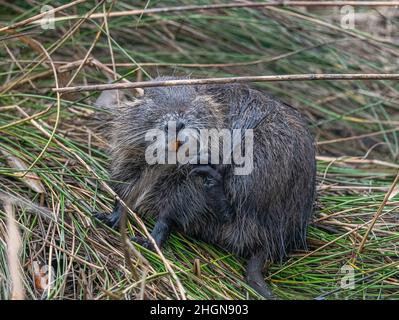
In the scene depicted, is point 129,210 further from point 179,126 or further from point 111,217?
point 179,126

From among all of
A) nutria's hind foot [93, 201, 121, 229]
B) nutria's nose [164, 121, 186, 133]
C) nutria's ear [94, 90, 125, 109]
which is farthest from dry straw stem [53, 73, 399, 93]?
nutria's ear [94, 90, 125, 109]

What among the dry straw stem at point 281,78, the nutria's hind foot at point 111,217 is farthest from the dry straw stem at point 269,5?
the nutria's hind foot at point 111,217

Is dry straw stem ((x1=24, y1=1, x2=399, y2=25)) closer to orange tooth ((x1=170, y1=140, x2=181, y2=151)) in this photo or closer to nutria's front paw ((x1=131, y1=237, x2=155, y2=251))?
orange tooth ((x1=170, y1=140, x2=181, y2=151))

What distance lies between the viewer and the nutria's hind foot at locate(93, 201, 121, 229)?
3820 mm

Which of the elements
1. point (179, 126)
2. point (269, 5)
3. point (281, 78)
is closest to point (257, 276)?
point (179, 126)

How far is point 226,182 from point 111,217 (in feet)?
2.04

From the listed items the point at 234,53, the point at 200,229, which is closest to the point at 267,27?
the point at 234,53

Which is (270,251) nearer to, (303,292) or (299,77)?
(303,292)

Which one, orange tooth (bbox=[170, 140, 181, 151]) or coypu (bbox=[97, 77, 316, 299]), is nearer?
orange tooth (bbox=[170, 140, 181, 151])

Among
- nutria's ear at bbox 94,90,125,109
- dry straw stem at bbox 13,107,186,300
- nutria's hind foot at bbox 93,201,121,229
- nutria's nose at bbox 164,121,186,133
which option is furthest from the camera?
nutria's ear at bbox 94,90,125,109

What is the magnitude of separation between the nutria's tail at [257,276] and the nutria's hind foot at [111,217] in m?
0.71

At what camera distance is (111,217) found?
12.6 ft

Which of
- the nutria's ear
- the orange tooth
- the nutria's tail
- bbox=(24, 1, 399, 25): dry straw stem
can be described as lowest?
the nutria's tail
